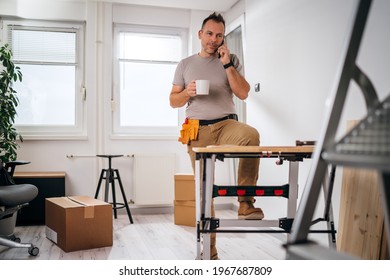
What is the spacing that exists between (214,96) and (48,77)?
2248mm

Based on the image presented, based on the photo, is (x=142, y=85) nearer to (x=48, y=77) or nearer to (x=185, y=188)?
(x=48, y=77)

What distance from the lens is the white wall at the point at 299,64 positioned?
1740 mm

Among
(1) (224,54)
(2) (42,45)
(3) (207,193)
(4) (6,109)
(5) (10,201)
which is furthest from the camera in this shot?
(2) (42,45)

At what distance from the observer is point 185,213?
127 inches

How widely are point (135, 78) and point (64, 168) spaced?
1.05 m

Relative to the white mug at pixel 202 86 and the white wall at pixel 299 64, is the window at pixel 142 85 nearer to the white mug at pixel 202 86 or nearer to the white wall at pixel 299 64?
the white wall at pixel 299 64

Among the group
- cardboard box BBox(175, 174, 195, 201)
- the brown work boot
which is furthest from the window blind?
the brown work boot

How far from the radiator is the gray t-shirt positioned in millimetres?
1848

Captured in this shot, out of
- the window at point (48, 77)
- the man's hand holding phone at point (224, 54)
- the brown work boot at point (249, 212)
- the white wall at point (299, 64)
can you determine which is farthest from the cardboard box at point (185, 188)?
the man's hand holding phone at point (224, 54)

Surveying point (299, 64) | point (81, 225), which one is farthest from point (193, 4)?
point (81, 225)

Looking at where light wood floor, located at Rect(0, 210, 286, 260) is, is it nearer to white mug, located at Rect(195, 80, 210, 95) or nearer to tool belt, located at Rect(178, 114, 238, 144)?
tool belt, located at Rect(178, 114, 238, 144)

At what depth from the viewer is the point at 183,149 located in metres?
3.97
